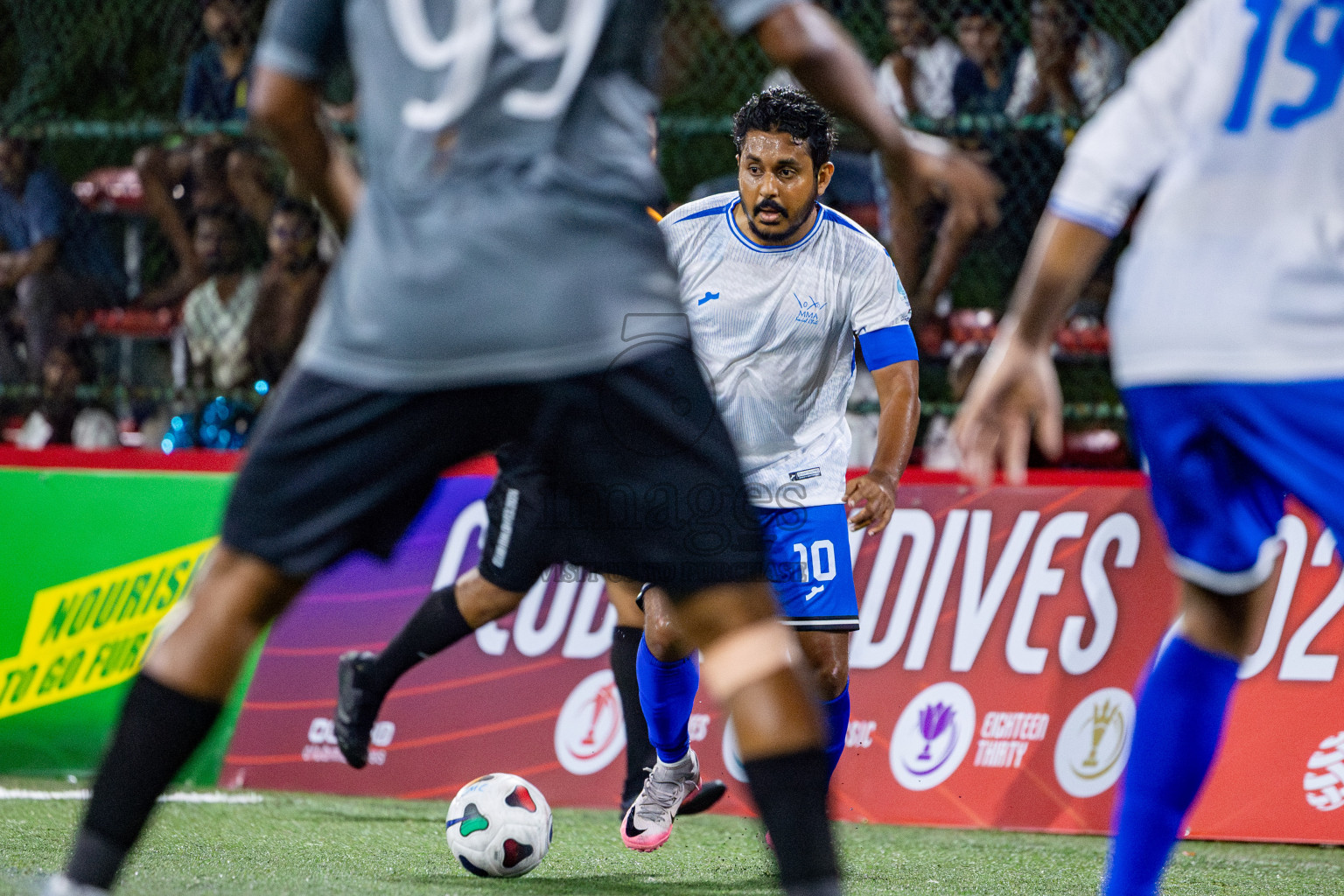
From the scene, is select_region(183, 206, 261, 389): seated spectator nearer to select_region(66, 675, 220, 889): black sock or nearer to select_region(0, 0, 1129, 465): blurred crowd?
select_region(0, 0, 1129, 465): blurred crowd

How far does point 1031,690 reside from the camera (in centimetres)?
539

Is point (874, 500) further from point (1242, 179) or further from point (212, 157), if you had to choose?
point (212, 157)

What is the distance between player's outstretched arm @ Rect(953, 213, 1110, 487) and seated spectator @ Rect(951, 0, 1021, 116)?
4.28 m

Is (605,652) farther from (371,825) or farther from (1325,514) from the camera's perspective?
(1325,514)

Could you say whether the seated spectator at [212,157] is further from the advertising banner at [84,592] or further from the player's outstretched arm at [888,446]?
the player's outstretched arm at [888,446]

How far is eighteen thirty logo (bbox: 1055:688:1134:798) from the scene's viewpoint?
17.4ft

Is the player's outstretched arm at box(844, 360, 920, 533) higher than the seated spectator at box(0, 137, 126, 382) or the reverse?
higher

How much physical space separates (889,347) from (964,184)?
2.14 meters

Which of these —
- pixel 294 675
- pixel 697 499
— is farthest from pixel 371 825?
pixel 697 499

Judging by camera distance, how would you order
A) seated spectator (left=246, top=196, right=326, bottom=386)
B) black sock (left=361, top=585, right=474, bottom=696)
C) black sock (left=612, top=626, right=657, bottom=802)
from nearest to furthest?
black sock (left=612, top=626, right=657, bottom=802) → black sock (left=361, top=585, right=474, bottom=696) → seated spectator (left=246, top=196, right=326, bottom=386)

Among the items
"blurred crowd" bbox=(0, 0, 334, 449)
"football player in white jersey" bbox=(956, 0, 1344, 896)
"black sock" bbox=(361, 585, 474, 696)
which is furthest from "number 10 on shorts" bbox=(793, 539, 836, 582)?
"blurred crowd" bbox=(0, 0, 334, 449)

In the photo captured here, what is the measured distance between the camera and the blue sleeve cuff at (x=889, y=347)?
429 centimetres

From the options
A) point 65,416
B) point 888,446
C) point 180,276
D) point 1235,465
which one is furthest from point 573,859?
point 180,276

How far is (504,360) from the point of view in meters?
2.12
